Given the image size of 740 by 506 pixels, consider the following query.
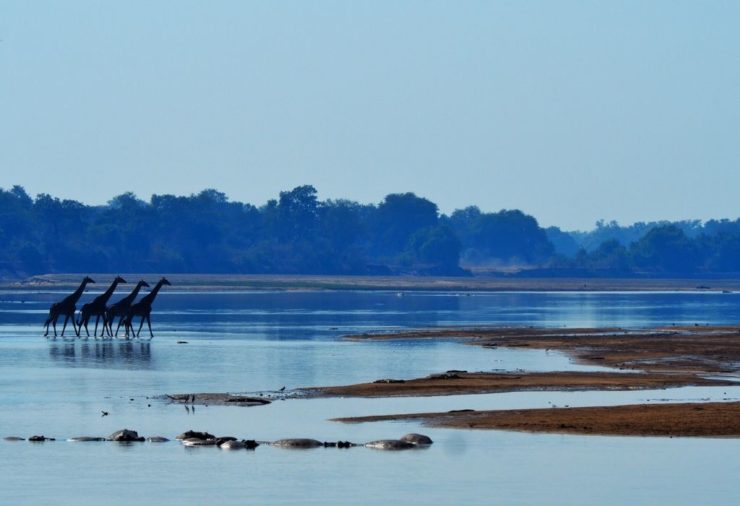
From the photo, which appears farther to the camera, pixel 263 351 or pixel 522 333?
pixel 522 333

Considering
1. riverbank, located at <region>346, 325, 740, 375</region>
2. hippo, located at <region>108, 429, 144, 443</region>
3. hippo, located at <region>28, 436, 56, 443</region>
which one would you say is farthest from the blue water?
riverbank, located at <region>346, 325, 740, 375</region>

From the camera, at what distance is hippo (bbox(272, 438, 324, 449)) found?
29.7 meters

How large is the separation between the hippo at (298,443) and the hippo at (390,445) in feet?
3.21

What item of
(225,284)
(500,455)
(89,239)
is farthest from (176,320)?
(89,239)

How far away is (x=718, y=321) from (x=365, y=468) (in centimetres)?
5332

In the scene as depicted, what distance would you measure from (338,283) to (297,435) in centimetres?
13153

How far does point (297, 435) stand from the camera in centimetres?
3123

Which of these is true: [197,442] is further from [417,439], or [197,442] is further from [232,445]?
[417,439]

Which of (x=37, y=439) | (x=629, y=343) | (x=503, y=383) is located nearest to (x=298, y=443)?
(x=37, y=439)

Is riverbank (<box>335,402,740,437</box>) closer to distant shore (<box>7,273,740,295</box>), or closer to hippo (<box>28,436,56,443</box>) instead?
hippo (<box>28,436,56,443</box>)

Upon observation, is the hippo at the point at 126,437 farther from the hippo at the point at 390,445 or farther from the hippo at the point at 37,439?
the hippo at the point at 390,445

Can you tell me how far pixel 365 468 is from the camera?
27422 millimetres

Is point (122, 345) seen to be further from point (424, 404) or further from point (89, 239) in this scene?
point (89, 239)

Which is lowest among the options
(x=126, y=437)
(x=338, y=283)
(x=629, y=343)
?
(x=126, y=437)
